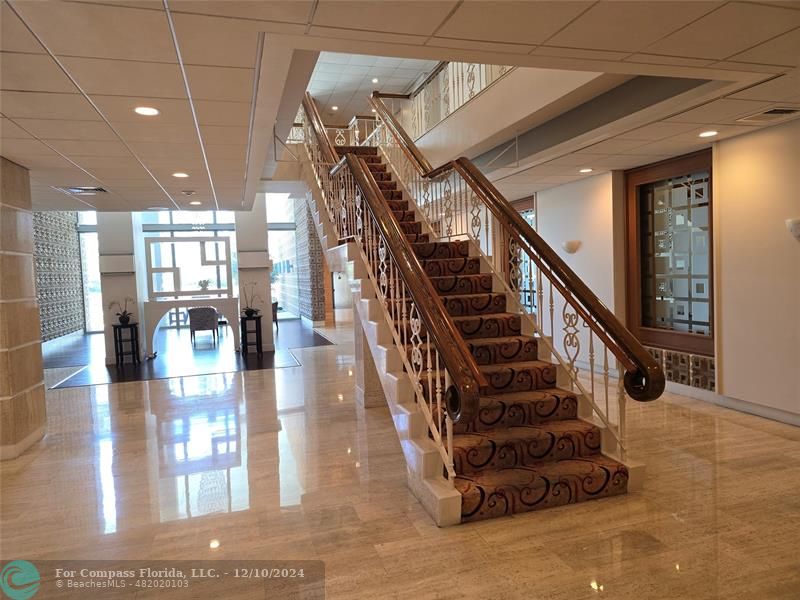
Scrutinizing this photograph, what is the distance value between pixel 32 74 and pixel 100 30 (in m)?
0.77

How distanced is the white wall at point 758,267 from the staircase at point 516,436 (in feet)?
7.99

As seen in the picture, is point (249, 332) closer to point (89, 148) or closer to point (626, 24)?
point (89, 148)

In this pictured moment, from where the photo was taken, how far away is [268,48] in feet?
8.54

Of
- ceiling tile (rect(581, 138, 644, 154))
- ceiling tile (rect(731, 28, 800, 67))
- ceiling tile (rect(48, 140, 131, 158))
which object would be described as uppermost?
ceiling tile (rect(581, 138, 644, 154))

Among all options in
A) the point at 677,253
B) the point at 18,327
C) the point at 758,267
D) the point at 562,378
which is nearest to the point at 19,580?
the point at 18,327

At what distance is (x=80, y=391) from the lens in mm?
6992

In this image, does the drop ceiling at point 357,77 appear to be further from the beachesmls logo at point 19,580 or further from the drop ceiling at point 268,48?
the beachesmls logo at point 19,580

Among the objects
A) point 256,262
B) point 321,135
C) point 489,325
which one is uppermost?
point 321,135

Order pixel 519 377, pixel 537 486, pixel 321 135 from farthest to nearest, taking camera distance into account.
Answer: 1. pixel 321 135
2. pixel 519 377
3. pixel 537 486

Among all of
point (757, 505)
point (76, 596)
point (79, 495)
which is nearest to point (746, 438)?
point (757, 505)

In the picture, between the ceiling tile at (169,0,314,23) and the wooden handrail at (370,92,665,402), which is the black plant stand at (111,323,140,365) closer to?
the wooden handrail at (370,92,665,402)

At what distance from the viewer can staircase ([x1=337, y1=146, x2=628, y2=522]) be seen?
123 inches

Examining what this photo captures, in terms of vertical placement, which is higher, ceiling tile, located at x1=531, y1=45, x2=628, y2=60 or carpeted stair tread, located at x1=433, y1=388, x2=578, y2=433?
ceiling tile, located at x1=531, y1=45, x2=628, y2=60

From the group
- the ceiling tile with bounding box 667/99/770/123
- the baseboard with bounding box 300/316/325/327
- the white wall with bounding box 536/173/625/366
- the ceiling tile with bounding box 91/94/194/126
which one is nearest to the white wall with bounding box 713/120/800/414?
the ceiling tile with bounding box 667/99/770/123
